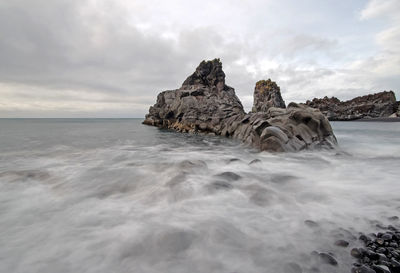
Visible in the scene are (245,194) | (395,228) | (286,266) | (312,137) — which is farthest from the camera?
(312,137)

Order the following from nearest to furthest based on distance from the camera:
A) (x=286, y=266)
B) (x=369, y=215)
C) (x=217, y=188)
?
(x=286, y=266)
(x=369, y=215)
(x=217, y=188)

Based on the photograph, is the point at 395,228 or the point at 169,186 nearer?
the point at 395,228

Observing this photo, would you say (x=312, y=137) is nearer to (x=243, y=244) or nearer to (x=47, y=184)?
(x=243, y=244)

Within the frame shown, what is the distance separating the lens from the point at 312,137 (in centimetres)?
1270

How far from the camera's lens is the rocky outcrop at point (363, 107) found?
74.2 meters

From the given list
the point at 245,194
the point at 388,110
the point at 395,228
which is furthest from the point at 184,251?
the point at 388,110

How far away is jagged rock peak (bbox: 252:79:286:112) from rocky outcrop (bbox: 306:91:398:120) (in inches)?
1381

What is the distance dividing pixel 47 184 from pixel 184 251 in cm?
535

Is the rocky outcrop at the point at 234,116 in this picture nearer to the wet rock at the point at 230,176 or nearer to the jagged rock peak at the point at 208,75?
the jagged rock peak at the point at 208,75

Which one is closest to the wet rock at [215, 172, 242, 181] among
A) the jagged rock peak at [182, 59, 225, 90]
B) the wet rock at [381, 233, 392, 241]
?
the wet rock at [381, 233, 392, 241]

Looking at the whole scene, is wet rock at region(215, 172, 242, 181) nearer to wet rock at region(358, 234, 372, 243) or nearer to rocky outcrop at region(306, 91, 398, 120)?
wet rock at region(358, 234, 372, 243)

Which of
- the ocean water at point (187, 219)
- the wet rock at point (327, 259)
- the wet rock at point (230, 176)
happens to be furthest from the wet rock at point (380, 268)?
the wet rock at point (230, 176)

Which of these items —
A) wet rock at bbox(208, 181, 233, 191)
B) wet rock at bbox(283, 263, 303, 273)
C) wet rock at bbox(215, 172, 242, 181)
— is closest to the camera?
wet rock at bbox(283, 263, 303, 273)

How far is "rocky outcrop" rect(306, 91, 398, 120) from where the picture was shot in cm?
7425
